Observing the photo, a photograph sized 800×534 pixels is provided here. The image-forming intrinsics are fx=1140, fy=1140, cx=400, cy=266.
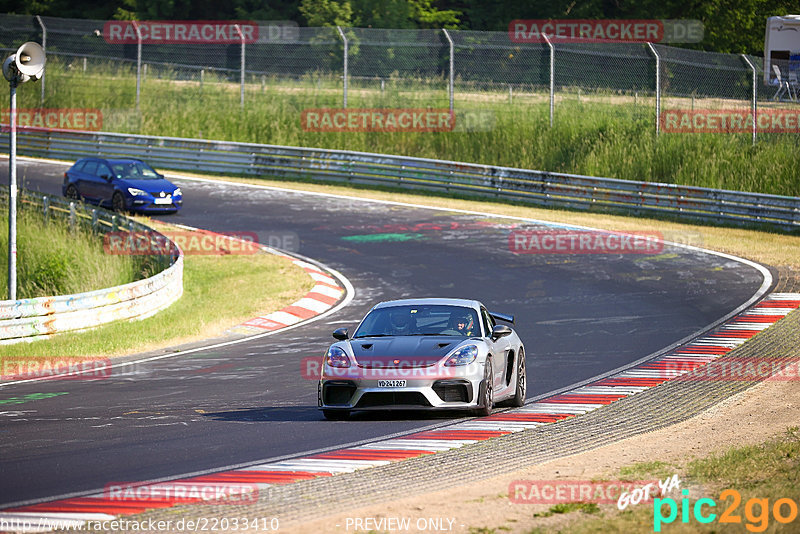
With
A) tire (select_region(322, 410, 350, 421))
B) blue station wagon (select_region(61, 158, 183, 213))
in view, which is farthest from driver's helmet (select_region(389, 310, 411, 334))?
blue station wagon (select_region(61, 158, 183, 213))

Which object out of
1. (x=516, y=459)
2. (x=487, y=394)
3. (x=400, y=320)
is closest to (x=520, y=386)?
(x=487, y=394)

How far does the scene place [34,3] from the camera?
66062 millimetres

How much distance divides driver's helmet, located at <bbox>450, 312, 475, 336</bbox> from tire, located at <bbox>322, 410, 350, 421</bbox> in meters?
1.55

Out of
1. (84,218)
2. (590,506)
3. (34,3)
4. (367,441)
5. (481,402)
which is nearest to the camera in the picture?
(590,506)

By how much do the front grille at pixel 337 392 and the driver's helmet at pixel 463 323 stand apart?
5.02ft

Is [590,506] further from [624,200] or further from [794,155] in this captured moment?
[794,155]

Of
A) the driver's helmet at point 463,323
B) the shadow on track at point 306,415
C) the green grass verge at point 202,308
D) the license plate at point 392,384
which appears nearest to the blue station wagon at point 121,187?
the green grass verge at point 202,308

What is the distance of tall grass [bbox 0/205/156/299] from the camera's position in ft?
74.0

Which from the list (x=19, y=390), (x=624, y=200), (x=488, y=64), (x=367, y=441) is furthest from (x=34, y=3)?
(x=367, y=441)

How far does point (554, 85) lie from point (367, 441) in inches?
1018

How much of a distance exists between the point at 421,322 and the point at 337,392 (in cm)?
165

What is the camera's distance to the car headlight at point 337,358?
11.3 metres

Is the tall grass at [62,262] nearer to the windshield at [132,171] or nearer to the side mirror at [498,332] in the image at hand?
the windshield at [132,171]

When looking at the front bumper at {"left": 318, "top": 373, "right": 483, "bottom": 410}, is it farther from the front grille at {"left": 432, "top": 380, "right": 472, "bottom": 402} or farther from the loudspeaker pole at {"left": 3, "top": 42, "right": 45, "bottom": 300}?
the loudspeaker pole at {"left": 3, "top": 42, "right": 45, "bottom": 300}
